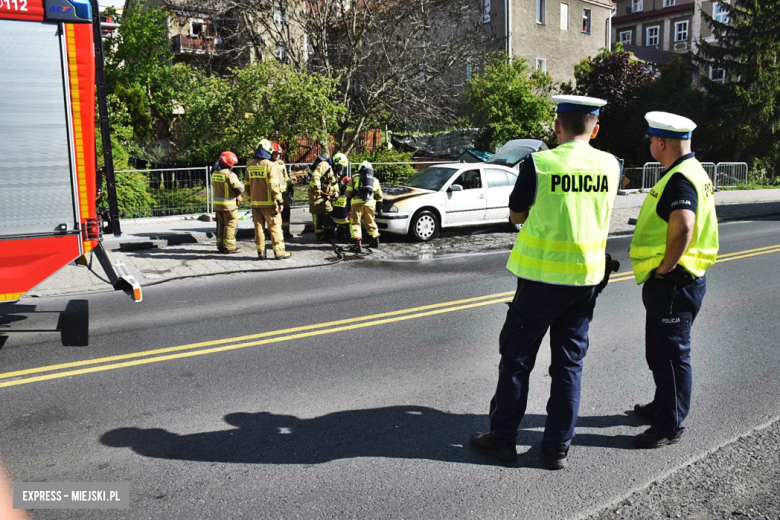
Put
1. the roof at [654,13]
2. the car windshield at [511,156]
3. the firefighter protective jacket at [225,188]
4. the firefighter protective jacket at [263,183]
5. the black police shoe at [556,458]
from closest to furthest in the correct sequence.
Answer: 1. the black police shoe at [556,458]
2. the firefighter protective jacket at [263,183]
3. the firefighter protective jacket at [225,188]
4. the car windshield at [511,156]
5. the roof at [654,13]

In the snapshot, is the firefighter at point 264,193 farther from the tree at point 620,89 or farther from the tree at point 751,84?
the tree at point 751,84

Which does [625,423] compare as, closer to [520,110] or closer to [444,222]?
[444,222]

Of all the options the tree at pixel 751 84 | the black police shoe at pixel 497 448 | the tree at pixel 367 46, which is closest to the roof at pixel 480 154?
the tree at pixel 367 46

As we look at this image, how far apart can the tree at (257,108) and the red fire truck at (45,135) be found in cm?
1000

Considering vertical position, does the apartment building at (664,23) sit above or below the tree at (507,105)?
above

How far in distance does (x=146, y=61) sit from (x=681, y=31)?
4262 centimetres

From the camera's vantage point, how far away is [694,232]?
13.2ft

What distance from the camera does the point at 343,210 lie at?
1233cm

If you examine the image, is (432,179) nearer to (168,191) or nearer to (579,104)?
(168,191)

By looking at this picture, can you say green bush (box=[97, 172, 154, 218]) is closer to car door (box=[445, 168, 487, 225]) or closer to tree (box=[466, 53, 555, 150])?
car door (box=[445, 168, 487, 225])

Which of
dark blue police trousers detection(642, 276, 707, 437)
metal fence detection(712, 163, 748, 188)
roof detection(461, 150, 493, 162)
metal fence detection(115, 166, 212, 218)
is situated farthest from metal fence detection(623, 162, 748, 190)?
dark blue police trousers detection(642, 276, 707, 437)

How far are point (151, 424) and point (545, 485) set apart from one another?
2532 mm

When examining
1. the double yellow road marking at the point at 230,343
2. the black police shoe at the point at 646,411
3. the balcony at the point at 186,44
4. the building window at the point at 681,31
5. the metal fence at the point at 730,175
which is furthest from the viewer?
the building window at the point at 681,31

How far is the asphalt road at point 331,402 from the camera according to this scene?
3.63 m
